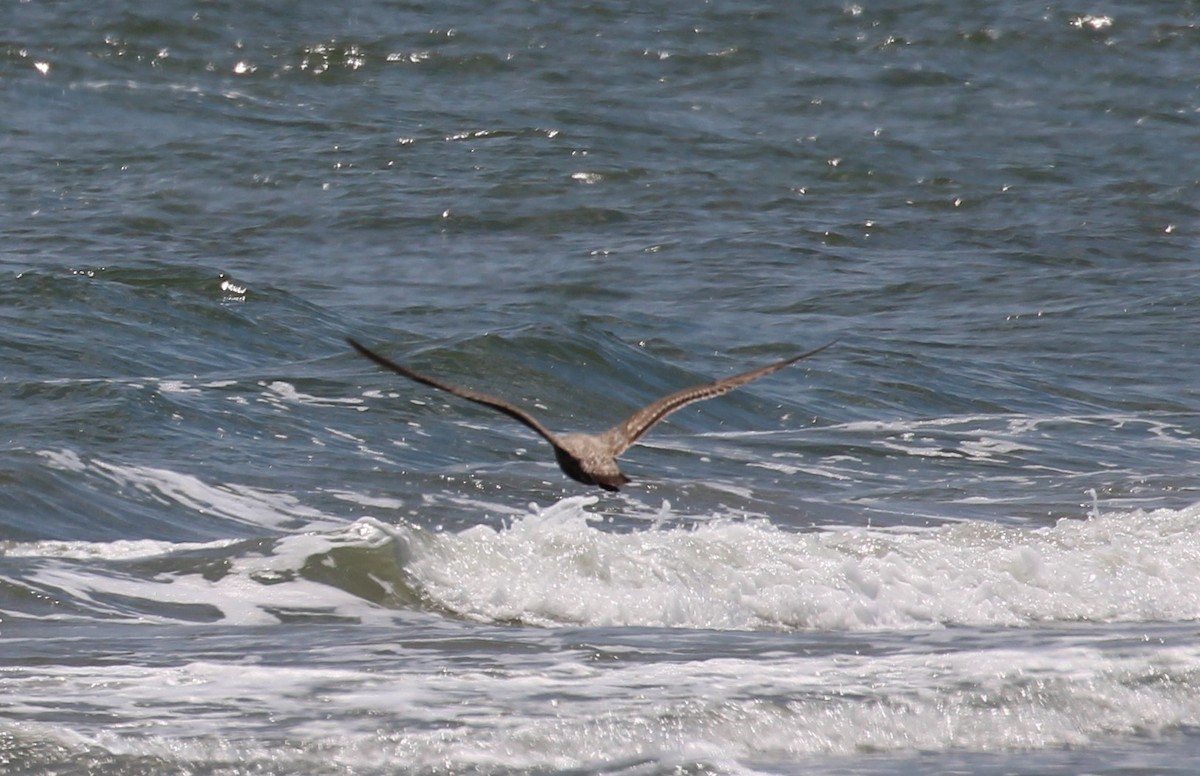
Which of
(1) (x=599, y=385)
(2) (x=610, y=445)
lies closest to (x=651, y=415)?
(2) (x=610, y=445)

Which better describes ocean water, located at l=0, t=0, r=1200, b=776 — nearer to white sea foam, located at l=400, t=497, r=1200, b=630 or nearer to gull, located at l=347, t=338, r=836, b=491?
white sea foam, located at l=400, t=497, r=1200, b=630

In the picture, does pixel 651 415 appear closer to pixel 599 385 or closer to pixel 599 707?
pixel 599 707

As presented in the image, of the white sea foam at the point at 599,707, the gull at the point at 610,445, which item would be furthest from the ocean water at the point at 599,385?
the gull at the point at 610,445

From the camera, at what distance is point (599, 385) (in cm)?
1405

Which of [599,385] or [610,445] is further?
[599,385]

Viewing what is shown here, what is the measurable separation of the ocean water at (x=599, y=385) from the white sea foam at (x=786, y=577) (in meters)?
0.03

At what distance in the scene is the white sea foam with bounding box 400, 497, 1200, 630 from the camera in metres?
8.86

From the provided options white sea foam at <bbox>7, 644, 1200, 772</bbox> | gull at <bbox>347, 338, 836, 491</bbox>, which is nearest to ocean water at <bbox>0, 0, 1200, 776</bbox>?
white sea foam at <bbox>7, 644, 1200, 772</bbox>

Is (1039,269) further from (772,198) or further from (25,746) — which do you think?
(25,746)

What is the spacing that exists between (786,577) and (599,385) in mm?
4985

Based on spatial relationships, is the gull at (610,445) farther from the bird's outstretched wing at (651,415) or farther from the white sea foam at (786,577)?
the white sea foam at (786,577)

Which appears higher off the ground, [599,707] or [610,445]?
[610,445]

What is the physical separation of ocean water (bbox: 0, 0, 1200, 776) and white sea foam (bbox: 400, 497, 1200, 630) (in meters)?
0.03

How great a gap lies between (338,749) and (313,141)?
51.3 ft
